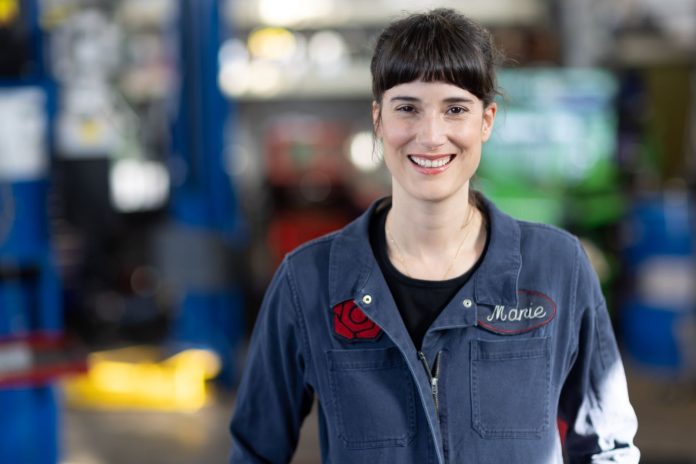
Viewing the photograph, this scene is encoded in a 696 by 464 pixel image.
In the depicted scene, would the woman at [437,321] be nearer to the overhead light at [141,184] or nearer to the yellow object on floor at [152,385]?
the yellow object on floor at [152,385]

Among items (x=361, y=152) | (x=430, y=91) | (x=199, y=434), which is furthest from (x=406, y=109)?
(x=361, y=152)

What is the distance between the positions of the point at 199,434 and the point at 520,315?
371 centimetres

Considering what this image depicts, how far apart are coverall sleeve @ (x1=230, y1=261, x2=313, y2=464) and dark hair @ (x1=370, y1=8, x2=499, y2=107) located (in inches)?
15.5

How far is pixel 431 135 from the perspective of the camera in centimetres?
151

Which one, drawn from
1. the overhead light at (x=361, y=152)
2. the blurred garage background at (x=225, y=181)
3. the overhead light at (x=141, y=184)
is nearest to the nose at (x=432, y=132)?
the blurred garage background at (x=225, y=181)

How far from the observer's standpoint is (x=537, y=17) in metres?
8.29

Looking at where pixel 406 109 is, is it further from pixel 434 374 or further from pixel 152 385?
pixel 152 385

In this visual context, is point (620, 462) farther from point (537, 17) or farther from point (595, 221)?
point (537, 17)

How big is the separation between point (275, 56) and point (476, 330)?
687 cm

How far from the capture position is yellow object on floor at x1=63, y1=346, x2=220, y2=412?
5.55 metres

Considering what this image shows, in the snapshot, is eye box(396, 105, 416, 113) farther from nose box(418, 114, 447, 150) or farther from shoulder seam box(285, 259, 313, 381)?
shoulder seam box(285, 259, 313, 381)

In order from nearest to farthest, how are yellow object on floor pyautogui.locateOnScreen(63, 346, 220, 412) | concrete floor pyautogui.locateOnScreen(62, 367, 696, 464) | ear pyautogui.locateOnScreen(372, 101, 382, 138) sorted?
ear pyautogui.locateOnScreen(372, 101, 382, 138) → concrete floor pyautogui.locateOnScreen(62, 367, 696, 464) → yellow object on floor pyautogui.locateOnScreen(63, 346, 220, 412)

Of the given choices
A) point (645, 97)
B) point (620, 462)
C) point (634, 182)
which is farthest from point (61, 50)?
point (645, 97)

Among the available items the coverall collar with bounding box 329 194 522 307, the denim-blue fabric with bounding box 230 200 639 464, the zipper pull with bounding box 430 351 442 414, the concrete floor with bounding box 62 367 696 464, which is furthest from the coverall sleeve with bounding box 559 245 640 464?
the concrete floor with bounding box 62 367 696 464
